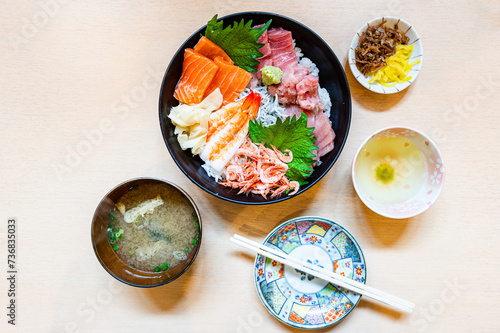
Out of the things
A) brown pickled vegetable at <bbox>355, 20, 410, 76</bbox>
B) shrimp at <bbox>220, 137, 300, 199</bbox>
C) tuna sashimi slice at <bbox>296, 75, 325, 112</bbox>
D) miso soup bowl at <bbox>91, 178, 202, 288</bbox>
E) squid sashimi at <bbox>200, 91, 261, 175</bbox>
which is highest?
brown pickled vegetable at <bbox>355, 20, 410, 76</bbox>

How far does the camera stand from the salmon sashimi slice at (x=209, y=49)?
1.69 metres

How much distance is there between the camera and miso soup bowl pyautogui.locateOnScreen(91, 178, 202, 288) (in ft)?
5.71

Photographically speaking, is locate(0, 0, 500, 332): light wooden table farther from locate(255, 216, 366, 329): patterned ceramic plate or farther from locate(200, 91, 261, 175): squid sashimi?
locate(200, 91, 261, 175): squid sashimi

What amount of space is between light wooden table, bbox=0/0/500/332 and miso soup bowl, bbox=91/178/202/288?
0.18 metres

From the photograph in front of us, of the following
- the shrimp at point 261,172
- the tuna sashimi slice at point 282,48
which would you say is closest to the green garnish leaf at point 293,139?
the shrimp at point 261,172

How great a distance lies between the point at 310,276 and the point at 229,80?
1183mm

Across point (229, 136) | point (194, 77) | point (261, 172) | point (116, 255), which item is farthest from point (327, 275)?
point (194, 77)

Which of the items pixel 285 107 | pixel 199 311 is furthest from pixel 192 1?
pixel 199 311

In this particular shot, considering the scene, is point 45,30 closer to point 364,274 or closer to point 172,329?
point 172,329

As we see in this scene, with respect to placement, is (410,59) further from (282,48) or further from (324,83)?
(282,48)

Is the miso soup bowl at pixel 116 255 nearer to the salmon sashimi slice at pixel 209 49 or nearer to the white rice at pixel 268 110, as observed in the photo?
the white rice at pixel 268 110

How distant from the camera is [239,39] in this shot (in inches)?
67.2

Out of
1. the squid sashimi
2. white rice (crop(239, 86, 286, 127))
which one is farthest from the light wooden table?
white rice (crop(239, 86, 286, 127))

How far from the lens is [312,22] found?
1931 millimetres
